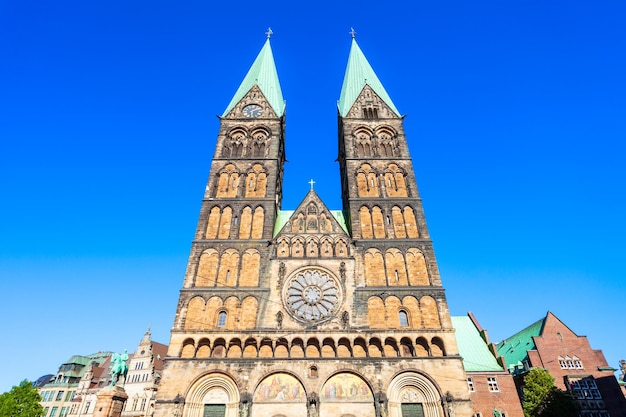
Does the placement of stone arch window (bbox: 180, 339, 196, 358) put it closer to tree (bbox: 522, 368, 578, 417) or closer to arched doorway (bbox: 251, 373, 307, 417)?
arched doorway (bbox: 251, 373, 307, 417)

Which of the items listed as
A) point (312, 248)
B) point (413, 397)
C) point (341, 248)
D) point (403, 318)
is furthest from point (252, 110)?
point (413, 397)

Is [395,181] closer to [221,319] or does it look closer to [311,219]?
[311,219]

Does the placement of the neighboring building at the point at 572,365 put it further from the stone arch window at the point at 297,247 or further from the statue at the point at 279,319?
the statue at the point at 279,319

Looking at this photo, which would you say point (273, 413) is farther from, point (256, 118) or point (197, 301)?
point (256, 118)

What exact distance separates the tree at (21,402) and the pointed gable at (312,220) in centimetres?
3085

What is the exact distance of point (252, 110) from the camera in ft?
107

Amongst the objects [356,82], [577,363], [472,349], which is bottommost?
[577,363]

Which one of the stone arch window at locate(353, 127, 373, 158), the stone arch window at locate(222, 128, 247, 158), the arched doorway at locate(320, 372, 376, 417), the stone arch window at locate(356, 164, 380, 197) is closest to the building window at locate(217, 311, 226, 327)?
the arched doorway at locate(320, 372, 376, 417)

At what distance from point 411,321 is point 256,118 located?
2017 centimetres

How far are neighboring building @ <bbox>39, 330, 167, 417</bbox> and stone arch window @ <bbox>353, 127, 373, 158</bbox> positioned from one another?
3207 cm

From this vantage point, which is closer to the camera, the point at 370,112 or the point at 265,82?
the point at 370,112

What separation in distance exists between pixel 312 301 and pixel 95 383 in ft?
127

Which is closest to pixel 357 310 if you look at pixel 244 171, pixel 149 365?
pixel 244 171

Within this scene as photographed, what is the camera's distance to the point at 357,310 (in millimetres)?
22359
